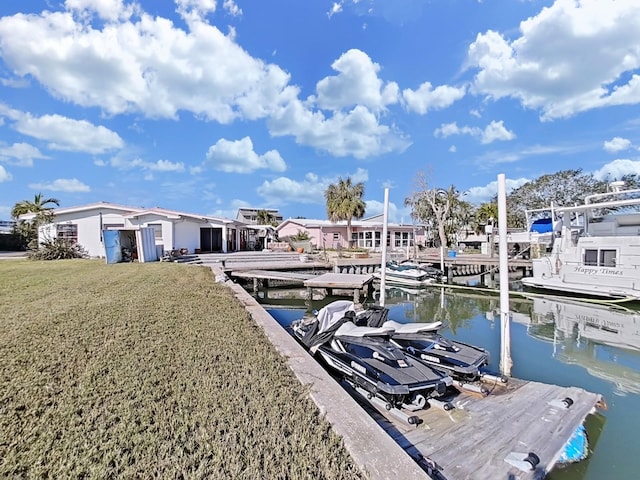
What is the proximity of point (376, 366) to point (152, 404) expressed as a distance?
2800 millimetres

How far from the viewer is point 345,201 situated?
32688mm

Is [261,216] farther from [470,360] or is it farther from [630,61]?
[470,360]

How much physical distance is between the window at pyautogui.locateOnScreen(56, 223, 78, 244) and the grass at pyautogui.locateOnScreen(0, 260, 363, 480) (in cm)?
1795

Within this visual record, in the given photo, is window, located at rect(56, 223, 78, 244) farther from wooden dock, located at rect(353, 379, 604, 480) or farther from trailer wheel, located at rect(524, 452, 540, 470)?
trailer wheel, located at rect(524, 452, 540, 470)

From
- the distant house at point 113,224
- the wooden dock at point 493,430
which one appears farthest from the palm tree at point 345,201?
the wooden dock at point 493,430

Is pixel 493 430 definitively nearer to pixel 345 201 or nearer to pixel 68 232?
pixel 68 232

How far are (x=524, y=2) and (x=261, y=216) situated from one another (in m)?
36.2

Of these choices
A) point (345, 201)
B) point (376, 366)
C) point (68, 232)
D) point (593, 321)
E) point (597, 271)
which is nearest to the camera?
point (376, 366)

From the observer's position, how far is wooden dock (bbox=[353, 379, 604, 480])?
10.7 ft

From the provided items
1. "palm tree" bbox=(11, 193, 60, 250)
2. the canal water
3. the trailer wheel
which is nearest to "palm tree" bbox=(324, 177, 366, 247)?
the canal water

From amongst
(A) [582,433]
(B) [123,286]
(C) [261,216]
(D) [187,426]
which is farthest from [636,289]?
(C) [261,216]

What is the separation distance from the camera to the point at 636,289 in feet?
44.2

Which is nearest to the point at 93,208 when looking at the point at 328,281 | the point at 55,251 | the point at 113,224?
the point at 113,224

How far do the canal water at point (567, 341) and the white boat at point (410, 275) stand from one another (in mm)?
983
